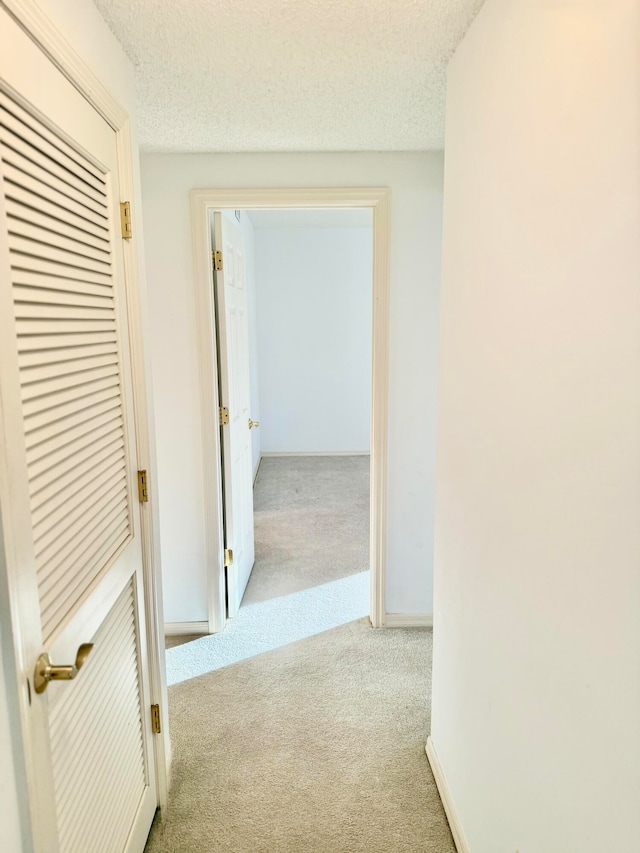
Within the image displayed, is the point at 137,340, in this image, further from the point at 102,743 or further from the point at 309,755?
the point at 309,755

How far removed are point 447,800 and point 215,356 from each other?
2.03 m

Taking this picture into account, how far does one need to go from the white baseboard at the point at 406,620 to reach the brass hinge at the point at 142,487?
169 centimetres

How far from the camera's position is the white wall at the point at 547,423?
77 centimetres

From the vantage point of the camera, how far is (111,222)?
1.40 meters

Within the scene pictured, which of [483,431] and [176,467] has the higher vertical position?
[483,431]

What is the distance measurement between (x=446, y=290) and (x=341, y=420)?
4.67 meters

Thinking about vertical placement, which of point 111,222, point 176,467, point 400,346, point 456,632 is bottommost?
point 456,632

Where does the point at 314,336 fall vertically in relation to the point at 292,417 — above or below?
above

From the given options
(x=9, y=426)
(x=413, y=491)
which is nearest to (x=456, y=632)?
(x=413, y=491)

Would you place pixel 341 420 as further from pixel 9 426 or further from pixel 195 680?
pixel 9 426

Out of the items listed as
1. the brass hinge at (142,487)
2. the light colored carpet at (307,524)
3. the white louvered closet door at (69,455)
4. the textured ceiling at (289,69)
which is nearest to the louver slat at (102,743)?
the white louvered closet door at (69,455)

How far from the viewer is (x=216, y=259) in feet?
8.63

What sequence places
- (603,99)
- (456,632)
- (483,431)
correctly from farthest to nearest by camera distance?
(456,632) < (483,431) < (603,99)

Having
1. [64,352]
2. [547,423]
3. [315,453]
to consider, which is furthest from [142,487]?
[315,453]
